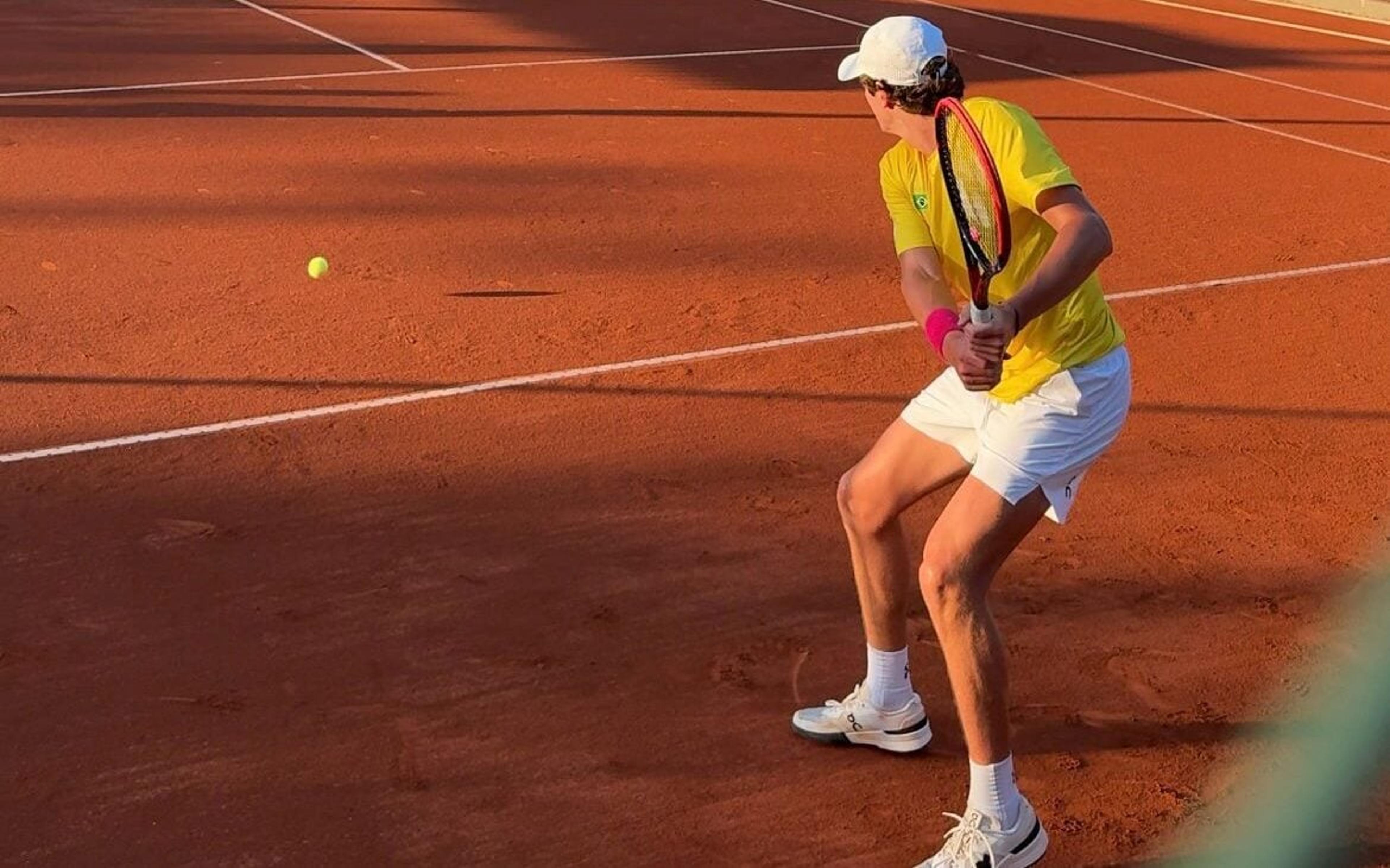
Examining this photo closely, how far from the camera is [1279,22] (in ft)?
68.3

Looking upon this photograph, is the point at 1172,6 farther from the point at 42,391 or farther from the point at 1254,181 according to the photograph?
the point at 42,391

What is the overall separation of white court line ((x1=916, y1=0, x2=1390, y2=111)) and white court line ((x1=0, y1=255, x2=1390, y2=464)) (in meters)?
6.93

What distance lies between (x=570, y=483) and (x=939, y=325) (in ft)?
9.35

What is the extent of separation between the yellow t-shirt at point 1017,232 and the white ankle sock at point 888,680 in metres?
0.87

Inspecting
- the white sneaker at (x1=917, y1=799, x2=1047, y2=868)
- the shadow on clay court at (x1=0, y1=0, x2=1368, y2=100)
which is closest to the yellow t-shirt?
the white sneaker at (x1=917, y1=799, x2=1047, y2=868)

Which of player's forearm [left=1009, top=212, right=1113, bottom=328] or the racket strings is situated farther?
the racket strings

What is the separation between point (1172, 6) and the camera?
2166 centimetres

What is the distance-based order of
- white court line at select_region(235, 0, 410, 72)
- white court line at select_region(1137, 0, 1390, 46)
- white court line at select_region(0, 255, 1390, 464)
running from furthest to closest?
white court line at select_region(1137, 0, 1390, 46) < white court line at select_region(235, 0, 410, 72) < white court line at select_region(0, 255, 1390, 464)

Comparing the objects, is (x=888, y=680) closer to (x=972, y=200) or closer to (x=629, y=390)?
(x=972, y=200)

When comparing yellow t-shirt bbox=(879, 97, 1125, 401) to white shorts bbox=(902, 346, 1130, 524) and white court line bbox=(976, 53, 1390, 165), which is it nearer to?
white shorts bbox=(902, 346, 1130, 524)

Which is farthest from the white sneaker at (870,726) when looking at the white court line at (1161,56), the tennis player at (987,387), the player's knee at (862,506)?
the white court line at (1161,56)

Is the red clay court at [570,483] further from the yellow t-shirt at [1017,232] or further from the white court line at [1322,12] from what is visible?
the white court line at [1322,12]

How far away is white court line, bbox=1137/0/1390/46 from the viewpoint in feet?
65.3

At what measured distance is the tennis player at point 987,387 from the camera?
4.01 m
